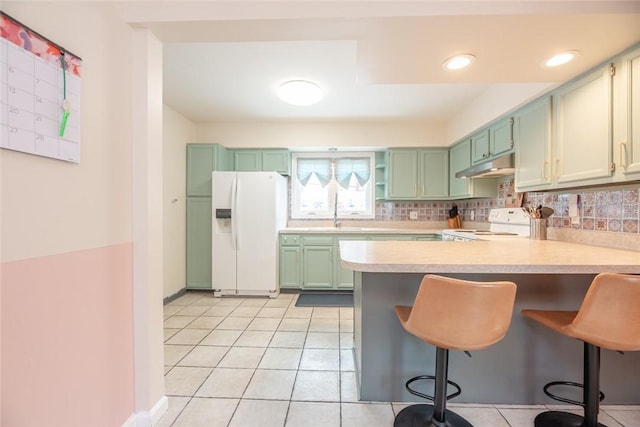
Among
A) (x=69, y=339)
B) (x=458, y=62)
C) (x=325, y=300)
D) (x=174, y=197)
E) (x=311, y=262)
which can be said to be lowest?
(x=325, y=300)

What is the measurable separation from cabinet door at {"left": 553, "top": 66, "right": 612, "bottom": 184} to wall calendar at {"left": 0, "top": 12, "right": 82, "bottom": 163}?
2.80 m

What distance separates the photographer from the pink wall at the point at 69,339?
36.3 inches

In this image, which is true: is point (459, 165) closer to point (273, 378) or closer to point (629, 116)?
point (629, 116)

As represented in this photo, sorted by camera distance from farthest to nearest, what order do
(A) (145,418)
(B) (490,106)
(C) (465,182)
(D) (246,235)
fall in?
(D) (246,235) < (C) (465,182) < (B) (490,106) < (A) (145,418)

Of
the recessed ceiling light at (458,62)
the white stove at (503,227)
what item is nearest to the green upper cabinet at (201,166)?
the recessed ceiling light at (458,62)

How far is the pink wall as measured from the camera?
0.92 m

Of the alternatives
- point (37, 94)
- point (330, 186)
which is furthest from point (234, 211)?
point (37, 94)

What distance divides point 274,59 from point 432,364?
258cm

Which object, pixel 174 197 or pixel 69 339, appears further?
pixel 174 197

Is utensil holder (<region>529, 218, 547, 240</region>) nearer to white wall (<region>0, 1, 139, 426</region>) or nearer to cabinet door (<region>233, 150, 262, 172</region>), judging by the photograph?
white wall (<region>0, 1, 139, 426</region>)

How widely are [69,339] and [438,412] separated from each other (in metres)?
1.70

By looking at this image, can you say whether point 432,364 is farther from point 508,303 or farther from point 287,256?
point 287,256

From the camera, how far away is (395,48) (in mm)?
1587

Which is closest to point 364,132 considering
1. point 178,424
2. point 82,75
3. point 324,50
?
point 324,50
